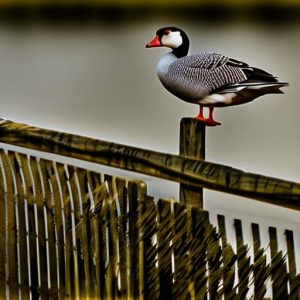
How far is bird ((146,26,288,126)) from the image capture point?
2.67 meters

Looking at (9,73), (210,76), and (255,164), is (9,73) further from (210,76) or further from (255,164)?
(210,76)

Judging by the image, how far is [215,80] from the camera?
2.69 meters

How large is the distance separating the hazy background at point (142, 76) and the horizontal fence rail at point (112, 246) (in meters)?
1.43

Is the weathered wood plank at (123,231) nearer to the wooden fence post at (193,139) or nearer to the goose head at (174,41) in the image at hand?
the wooden fence post at (193,139)

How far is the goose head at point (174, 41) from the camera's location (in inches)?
115

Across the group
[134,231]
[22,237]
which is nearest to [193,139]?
[134,231]

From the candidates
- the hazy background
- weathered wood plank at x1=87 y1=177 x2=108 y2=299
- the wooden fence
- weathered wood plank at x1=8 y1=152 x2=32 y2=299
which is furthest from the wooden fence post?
the hazy background

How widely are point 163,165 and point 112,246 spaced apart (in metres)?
0.28

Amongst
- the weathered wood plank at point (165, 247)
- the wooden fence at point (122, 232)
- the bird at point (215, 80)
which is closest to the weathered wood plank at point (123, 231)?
the wooden fence at point (122, 232)

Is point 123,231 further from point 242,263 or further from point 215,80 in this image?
point 215,80

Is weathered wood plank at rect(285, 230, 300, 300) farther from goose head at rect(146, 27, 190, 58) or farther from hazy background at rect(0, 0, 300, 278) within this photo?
hazy background at rect(0, 0, 300, 278)

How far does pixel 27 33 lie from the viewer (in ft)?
14.3

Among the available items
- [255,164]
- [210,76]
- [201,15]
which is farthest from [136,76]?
[210,76]

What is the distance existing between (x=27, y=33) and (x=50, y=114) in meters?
0.50
